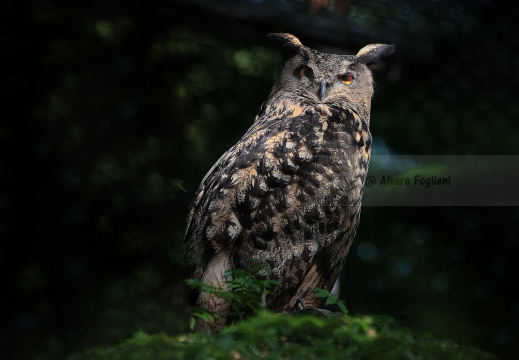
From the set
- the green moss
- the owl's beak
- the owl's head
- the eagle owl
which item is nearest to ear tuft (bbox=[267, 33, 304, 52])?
the owl's head

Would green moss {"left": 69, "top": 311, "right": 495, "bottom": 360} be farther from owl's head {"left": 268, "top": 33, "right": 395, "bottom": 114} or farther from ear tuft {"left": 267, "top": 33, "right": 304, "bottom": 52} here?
ear tuft {"left": 267, "top": 33, "right": 304, "bottom": 52}

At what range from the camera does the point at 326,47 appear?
339 cm

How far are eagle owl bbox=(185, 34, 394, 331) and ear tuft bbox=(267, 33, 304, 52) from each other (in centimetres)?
29

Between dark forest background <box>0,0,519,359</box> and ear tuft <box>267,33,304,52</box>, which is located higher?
ear tuft <box>267,33,304,52</box>

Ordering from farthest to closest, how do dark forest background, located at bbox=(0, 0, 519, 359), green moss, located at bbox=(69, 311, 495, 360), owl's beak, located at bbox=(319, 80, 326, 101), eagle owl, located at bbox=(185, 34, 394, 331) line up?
1. owl's beak, located at bbox=(319, 80, 326, 101)
2. eagle owl, located at bbox=(185, 34, 394, 331)
3. dark forest background, located at bbox=(0, 0, 519, 359)
4. green moss, located at bbox=(69, 311, 495, 360)

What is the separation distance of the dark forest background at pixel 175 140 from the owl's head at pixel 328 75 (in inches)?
5.8

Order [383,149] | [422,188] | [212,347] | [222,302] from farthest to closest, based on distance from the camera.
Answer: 1. [383,149]
2. [422,188]
3. [222,302]
4. [212,347]

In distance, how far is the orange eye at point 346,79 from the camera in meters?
3.01

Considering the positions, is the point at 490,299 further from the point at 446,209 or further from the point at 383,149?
the point at 383,149

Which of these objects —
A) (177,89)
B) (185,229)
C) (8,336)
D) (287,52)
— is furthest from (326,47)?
(8,336)

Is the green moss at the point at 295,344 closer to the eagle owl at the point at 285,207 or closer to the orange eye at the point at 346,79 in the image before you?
the eagle owl at the point at 285,207

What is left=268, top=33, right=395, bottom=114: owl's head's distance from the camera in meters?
2.99

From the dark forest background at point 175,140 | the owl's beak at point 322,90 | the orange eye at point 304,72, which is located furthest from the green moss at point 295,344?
the orange eye at point 304,72

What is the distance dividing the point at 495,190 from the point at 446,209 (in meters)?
0.71
